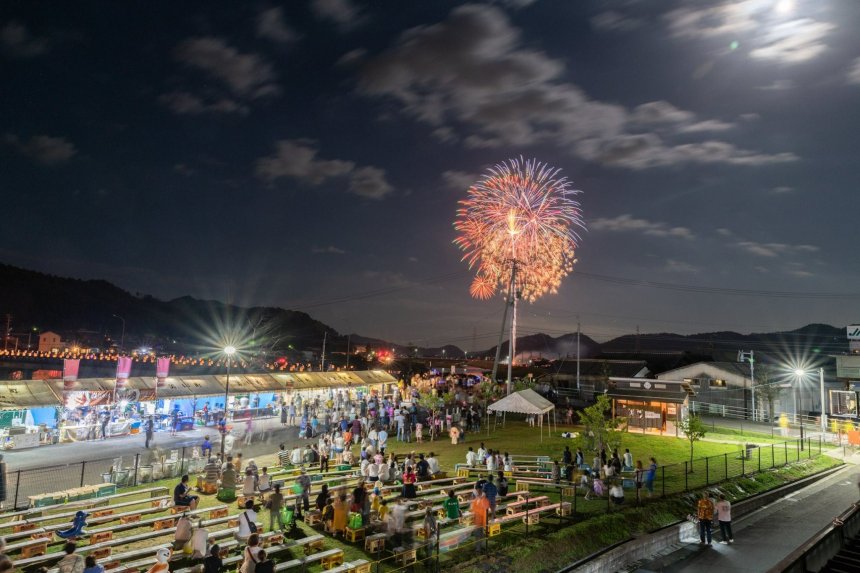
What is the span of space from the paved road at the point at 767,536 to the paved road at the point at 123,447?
61.8ft

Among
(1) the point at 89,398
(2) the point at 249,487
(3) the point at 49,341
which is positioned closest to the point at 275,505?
(2) the point at 249,487

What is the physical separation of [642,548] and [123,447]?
76.8 feet

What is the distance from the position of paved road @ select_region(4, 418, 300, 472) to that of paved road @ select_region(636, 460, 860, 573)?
1885 centimetres

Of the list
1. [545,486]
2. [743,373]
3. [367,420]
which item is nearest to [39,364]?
[367,420]

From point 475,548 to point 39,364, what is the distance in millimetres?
67508

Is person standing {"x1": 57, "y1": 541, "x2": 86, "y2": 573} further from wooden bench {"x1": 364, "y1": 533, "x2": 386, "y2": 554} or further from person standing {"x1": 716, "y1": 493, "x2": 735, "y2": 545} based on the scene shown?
person standing {"x1": 716, "y1": 493, "x2": 735, "y2": 545}

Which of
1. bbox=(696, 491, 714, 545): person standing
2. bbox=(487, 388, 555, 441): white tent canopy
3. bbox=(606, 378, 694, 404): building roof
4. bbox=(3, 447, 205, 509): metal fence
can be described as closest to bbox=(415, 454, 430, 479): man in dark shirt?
bbox=(3, 447, 205, 509): metal fence

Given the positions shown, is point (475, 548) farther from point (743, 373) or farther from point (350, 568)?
point (743, 373)

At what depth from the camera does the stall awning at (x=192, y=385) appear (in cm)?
2411

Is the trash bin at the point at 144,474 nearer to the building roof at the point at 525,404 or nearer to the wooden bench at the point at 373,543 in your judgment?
the wooden bench at the point at 373,543

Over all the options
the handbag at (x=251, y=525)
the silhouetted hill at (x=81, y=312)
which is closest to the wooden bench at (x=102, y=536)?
the handbag at (x=251, y=525)

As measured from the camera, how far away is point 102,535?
13125 mm

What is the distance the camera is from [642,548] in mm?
15547

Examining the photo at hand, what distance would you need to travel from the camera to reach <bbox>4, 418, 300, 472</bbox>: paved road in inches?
856
